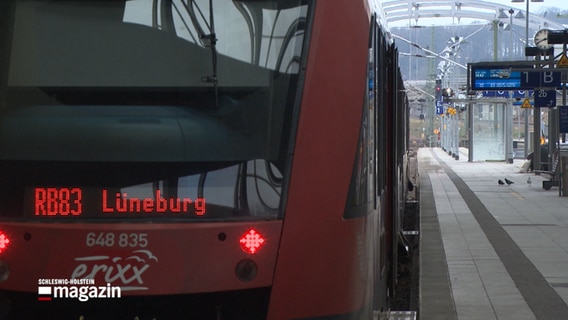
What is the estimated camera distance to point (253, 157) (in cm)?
628

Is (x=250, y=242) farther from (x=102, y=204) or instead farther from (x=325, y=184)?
(x=102, y=204)

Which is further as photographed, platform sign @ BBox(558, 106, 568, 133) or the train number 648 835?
platform sign @ BBox(558, 106, 568, 133)

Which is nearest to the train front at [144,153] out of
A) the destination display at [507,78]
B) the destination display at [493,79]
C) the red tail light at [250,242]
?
the red tail light at [250,242]

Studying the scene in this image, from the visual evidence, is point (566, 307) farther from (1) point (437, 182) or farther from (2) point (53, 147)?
(1) point (437, 182)

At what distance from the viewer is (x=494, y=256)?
16047mm

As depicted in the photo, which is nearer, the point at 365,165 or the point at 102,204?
the point at 102,204

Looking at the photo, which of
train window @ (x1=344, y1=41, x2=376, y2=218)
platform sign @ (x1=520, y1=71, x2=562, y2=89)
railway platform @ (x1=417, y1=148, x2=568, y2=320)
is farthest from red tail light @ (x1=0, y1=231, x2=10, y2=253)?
platform sign @ (x1=520, y1=71, x2=562, y2=89)

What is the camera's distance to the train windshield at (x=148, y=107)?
623 centimetres

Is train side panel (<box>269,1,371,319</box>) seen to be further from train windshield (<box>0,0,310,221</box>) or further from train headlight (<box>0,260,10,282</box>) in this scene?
train headlight (<box>0,260,10,282</box>)

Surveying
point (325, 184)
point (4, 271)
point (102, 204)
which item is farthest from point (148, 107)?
point (4, 271)

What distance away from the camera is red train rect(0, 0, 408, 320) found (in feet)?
20.1

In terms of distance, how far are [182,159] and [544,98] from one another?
3020 centimetres

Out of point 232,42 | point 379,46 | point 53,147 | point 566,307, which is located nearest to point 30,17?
point 53,147

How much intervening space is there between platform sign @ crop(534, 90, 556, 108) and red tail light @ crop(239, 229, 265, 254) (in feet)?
98.4
